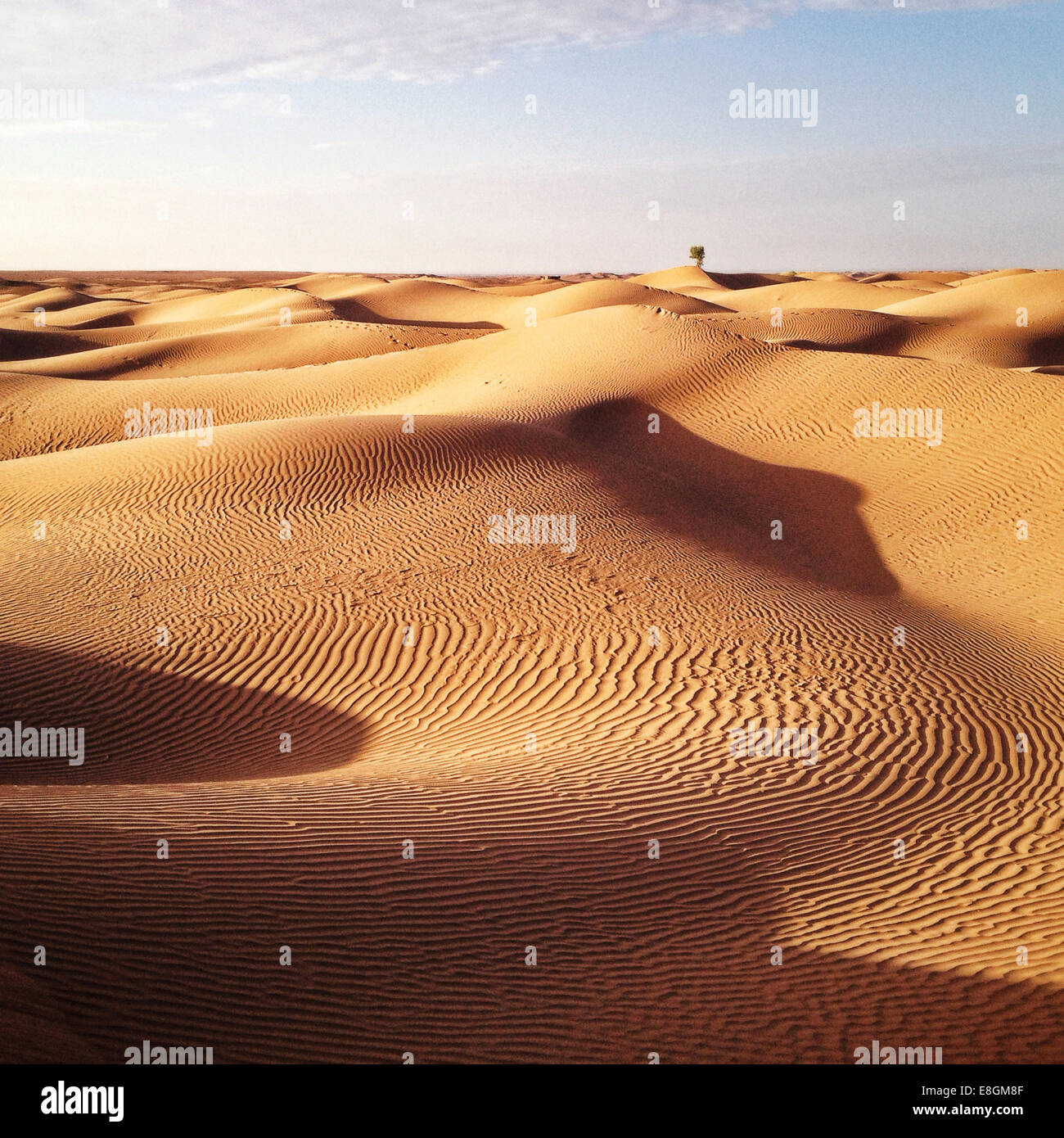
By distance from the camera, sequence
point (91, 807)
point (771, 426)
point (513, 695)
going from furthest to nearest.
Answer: point (771, 426)
point (513, 695)
point (91, 807)

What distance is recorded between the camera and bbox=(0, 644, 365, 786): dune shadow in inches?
373

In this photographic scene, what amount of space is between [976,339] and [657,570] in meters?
32.9

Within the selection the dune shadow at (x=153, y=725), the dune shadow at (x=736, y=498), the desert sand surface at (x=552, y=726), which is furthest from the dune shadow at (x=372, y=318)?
the dune shadow at (x=153, y=725)

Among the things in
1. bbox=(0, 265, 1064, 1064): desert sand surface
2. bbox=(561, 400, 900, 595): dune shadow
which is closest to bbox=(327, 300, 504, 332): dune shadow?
bbox=(0, 265, 1064, 1064): desert sand surface

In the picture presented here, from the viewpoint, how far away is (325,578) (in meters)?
13.6

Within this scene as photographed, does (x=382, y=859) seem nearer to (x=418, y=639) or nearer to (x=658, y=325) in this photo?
(x=418, y=639)

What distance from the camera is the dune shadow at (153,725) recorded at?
9469 mm

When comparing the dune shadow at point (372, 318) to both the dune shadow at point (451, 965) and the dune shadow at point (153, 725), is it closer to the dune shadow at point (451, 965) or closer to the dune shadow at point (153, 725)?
the dune shadow at point (153, 725)

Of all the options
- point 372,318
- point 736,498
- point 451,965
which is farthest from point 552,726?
point 372,318

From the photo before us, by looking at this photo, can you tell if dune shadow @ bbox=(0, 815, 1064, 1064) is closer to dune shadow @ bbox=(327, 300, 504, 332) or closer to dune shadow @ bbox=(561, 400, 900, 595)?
dune shadow @ bbox=(561, 400, 900, 595)

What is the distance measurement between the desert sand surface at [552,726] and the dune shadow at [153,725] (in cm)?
5

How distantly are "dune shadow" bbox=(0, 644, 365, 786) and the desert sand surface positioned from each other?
5 centimetres
